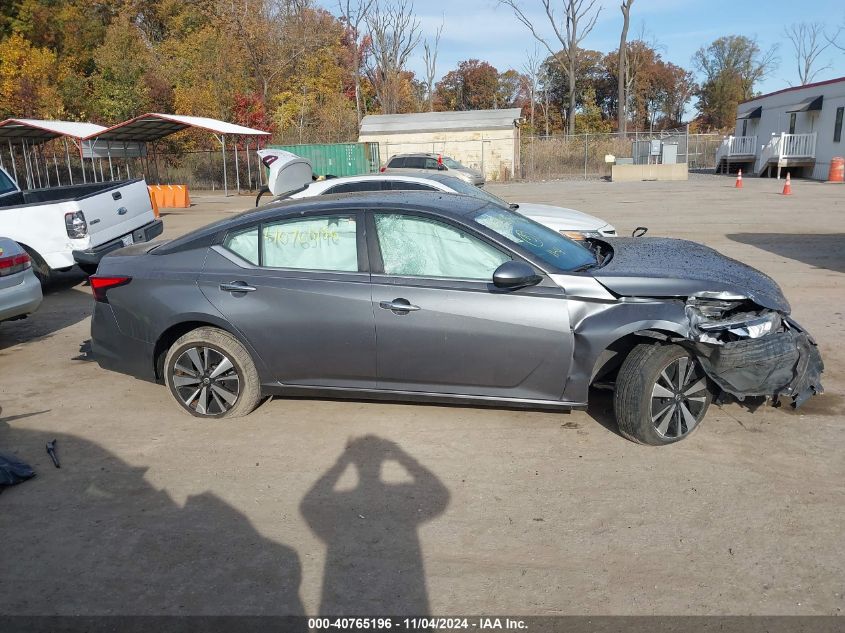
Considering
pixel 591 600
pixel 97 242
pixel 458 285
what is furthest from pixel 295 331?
pixel 97 242

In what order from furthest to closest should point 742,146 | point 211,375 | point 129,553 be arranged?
point 742,146 → point 211,375 → point 129,553

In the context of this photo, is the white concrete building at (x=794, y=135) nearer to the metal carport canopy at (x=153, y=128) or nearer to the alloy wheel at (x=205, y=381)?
the metal carport canopy at (x=153, y=128)

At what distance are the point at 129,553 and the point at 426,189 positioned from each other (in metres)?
7.23

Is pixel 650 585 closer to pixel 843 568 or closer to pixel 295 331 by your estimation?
pixel 843 568

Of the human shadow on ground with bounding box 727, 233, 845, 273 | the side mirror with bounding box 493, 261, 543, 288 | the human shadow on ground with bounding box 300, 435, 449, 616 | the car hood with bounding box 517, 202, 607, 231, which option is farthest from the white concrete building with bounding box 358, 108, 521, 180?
the human shadow on ground with bounding box 300, 435, 449, 616

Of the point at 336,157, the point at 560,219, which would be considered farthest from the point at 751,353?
the point at 336,157

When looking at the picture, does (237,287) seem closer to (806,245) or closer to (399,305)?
(399,305)

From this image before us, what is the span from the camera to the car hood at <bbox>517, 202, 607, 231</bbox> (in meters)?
9.00

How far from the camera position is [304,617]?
Result: 3.05 m

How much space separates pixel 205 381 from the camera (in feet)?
16.8

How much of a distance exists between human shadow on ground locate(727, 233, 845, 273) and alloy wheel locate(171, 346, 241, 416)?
8.93m

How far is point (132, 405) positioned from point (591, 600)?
3955mm

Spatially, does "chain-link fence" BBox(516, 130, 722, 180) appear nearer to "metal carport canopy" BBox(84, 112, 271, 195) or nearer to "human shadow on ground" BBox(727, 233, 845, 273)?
"metal carport canopy" BBox(84, 112, 271, 195)

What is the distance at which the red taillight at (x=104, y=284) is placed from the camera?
5.26m
